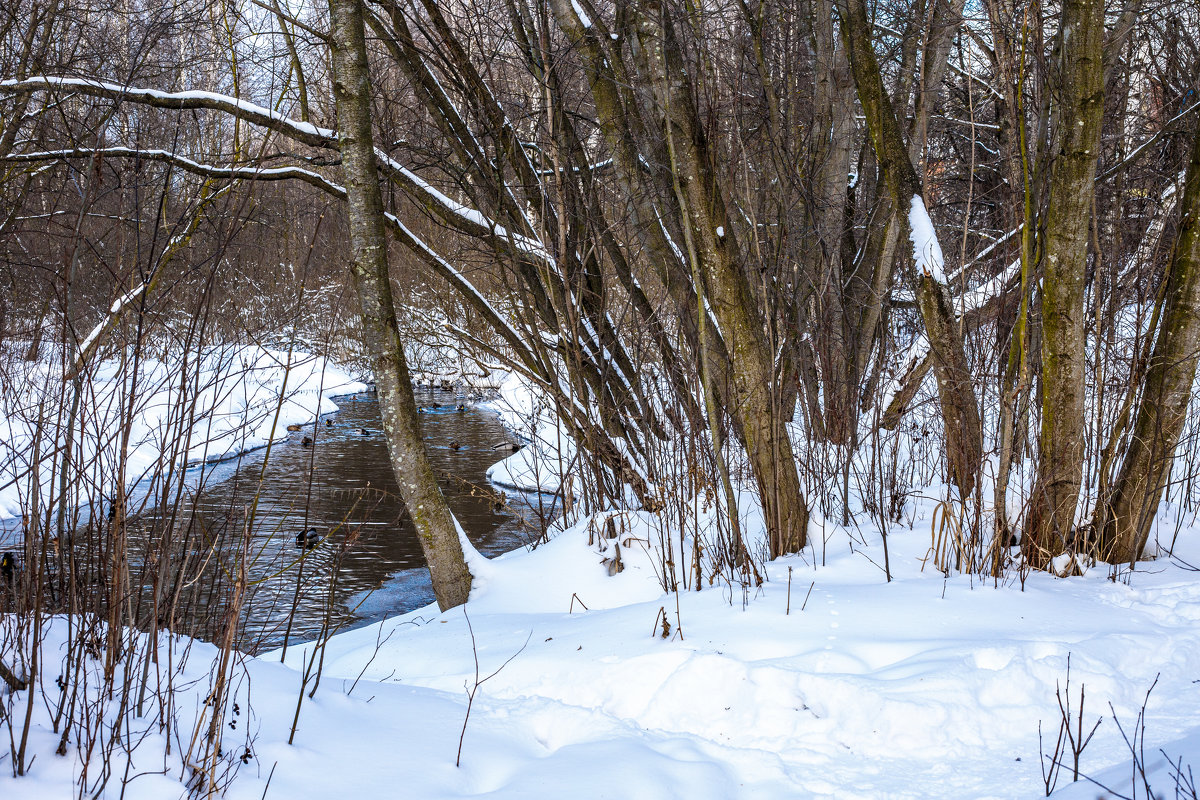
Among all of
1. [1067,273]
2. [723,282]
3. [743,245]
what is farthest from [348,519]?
[1067,273]

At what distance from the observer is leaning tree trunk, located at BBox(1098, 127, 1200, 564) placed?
3605 mm

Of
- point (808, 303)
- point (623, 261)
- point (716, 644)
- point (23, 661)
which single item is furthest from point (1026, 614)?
point (808, 303)

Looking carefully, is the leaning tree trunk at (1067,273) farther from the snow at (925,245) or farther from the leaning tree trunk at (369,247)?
the leaning tree trunk at (369,247)

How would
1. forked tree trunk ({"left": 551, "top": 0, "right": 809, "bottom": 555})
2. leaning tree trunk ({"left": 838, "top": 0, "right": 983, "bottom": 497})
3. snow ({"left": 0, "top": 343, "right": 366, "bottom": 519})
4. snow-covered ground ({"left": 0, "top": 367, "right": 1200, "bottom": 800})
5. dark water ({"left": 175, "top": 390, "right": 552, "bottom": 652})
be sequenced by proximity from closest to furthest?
1. snow ({"left": 0, "top": 343, "right": 366, "bottom": 519})
2. snow-covered ground ({"left": 0, "top": 367, "right": 1200, "bottom": 800})
3. forked tree trunk ({"left": 551, "top": 0, "right": 809, "bottom": 555})
4. leaning tree trunk ({"left": 838, "top": 0, "right": 983, "bottom": 497})
5. dark water ({"left": 175, "top": 390, "right": 552, "bottom": 652})

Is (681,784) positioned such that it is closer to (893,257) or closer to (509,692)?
(509,692)

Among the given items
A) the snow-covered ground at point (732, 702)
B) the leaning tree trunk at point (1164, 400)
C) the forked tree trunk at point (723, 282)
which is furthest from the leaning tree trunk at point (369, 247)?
the leaning tree trunk at point (1164, 400)

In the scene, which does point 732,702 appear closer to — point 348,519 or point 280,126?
point 348,519

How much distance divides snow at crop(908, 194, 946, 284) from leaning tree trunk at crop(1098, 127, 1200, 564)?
3.31 feet

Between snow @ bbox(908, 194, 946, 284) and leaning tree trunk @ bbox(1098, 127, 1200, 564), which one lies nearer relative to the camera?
leaning tree trunk @ bbox(1098, 127, 1200, 564)

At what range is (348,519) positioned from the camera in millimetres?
5582

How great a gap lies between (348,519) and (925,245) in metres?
4.03

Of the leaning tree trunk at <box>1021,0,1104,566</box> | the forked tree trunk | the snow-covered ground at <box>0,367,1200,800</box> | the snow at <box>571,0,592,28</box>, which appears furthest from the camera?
the snow at <box>571,0,592,28</box>

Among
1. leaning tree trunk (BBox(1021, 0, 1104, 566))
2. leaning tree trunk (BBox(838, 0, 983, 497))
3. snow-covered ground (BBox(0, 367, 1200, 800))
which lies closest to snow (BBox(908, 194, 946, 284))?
leaning tree trunk (BBox(838, 0, 983, 497))

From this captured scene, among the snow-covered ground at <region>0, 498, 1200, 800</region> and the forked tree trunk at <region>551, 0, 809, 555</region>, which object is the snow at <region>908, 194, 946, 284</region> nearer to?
the forked tree trunk at <region>551, 0, 809, 555</region>
